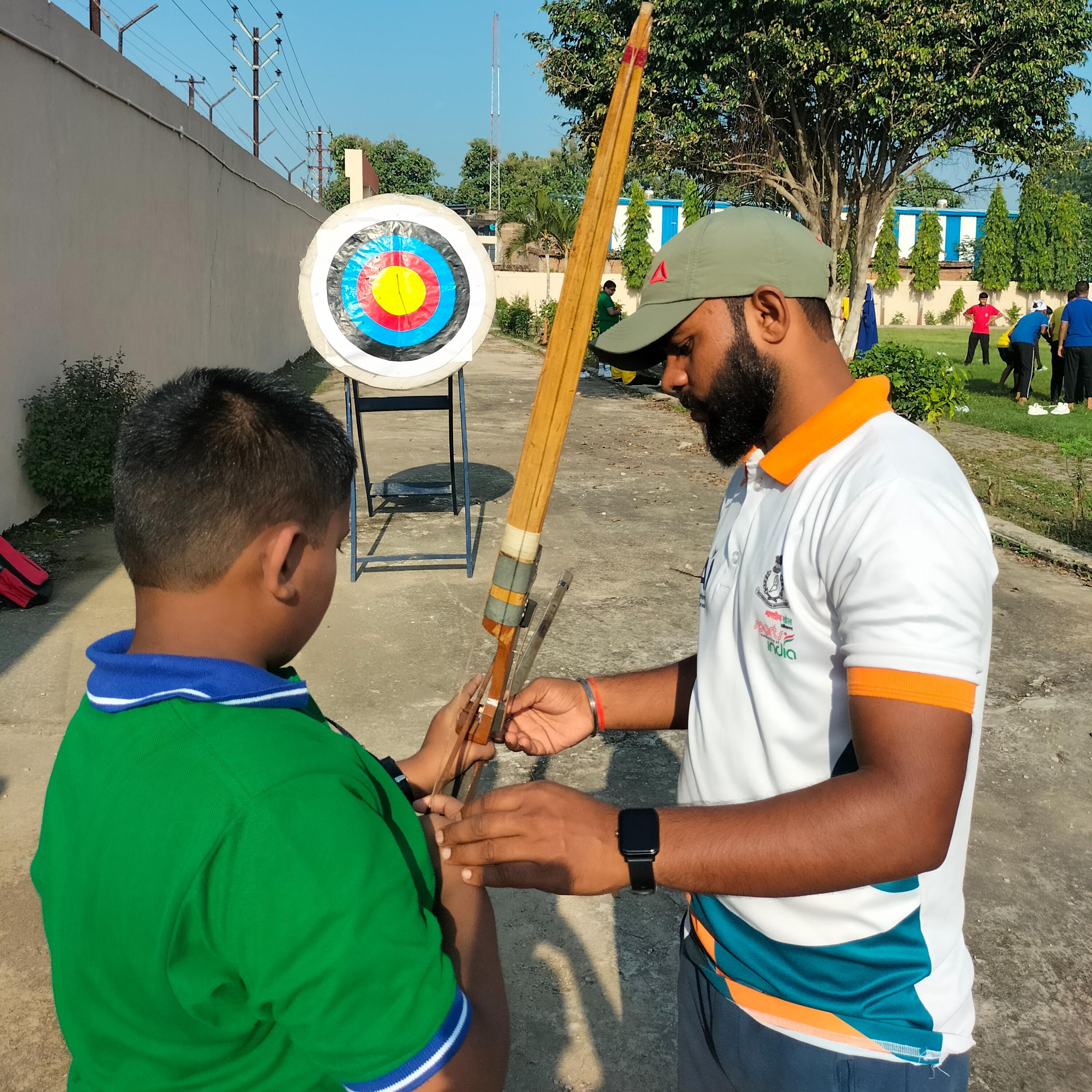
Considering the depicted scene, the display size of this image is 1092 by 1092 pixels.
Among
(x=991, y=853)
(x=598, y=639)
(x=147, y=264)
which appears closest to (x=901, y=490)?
(x=991, y=853)

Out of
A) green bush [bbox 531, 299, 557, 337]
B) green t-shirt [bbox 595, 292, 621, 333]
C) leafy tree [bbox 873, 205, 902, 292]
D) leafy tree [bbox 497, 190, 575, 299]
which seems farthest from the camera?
leafy tree [bbox 873, 205, 902, 292]

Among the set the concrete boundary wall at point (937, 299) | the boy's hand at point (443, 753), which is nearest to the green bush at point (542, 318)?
the concrete boundary wall at point (937, 299)

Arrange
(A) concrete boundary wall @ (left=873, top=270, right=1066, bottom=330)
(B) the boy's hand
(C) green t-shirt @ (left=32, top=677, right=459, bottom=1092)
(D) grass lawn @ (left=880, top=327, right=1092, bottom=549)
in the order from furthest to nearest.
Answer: (A) concrete boundary wall @ (left=873, top=270, right=1066, bottom=330), (D) grass lawn @ (left=880, top=327, right=1092, bottom=549), (B) the boy's hand, (C) green t-shirt @ (left=32, top=677, right=459, bottom=1092)

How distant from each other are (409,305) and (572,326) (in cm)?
517

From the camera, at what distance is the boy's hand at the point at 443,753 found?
1455 millimetres

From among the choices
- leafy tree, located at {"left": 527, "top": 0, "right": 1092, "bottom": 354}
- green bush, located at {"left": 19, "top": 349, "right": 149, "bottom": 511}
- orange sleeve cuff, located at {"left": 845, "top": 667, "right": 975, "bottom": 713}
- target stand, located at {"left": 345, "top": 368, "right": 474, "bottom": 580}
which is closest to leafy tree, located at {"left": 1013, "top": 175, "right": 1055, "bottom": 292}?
leafy tree, located at {"left": 527, "top": 0, "right": 1092, "bottom": 354}

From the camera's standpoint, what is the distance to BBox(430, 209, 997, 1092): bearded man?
1.07m

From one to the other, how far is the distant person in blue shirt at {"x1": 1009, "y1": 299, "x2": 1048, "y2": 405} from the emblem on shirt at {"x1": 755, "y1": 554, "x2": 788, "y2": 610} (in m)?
14.1

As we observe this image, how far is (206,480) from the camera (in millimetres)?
987

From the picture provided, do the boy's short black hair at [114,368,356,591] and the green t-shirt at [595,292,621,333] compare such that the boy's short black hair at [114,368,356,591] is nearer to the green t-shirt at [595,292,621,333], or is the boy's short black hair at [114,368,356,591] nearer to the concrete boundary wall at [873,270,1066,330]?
the green t-shirt at [595,292,621,333]

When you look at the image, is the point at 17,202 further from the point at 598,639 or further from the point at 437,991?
the point at 437,991

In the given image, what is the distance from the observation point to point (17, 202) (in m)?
6.37

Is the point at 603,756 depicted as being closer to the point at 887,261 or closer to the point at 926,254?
the point at 887,261

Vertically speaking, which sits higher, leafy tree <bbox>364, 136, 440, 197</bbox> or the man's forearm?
leafy tree <bbox>364, 136, 440, 197</bbox>
